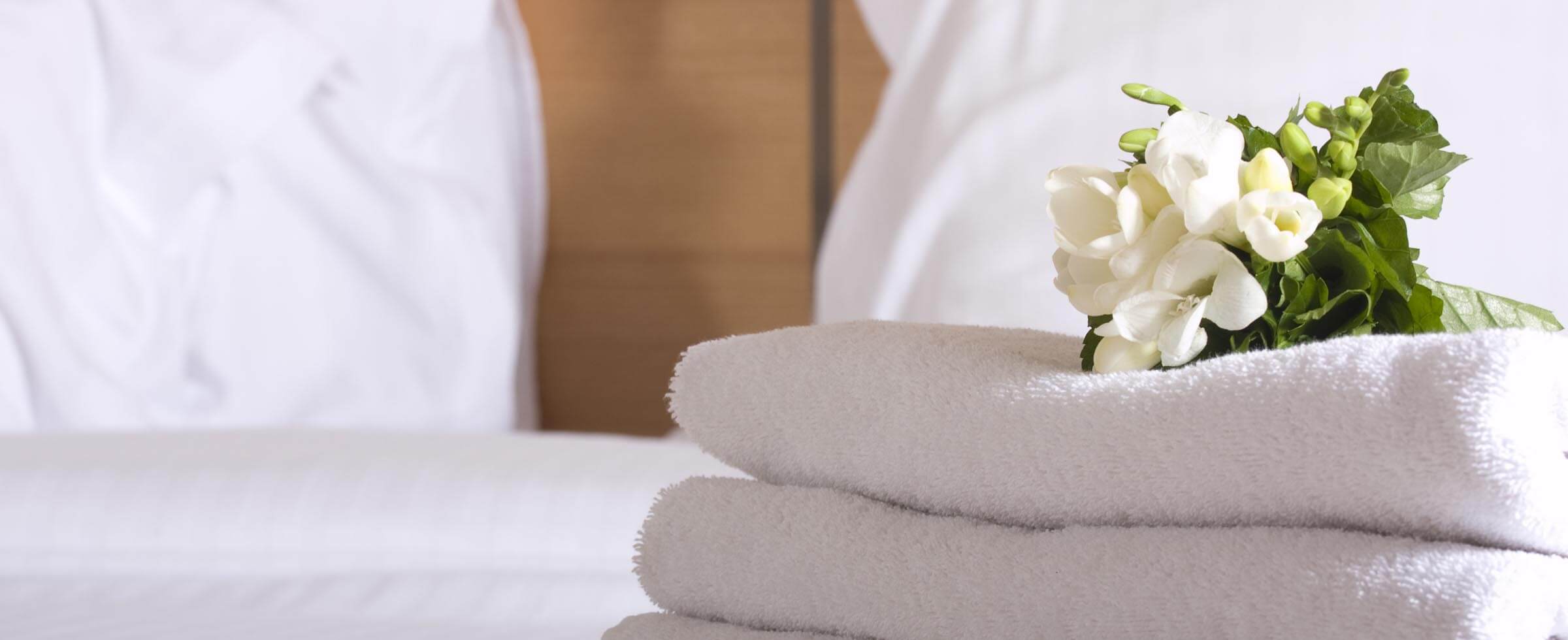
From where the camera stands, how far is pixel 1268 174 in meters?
0.38

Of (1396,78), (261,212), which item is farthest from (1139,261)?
(261,212)

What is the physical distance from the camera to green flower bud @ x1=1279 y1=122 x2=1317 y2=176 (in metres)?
0.39

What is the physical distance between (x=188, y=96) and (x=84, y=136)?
0.10 meters

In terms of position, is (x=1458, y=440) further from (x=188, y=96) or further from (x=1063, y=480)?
(x=188, y=96)

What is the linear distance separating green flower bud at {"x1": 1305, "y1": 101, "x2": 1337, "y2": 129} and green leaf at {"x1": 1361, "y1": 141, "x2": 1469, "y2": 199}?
2 centimetres

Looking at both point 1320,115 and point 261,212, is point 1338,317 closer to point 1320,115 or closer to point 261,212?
point 1320,115

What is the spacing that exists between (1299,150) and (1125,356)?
0.26 feet

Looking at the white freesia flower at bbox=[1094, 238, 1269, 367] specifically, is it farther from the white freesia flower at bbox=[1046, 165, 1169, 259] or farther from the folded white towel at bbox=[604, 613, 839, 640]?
the folded white towel at bbox=[604, 613, 839, 640]

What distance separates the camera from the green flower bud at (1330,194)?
0.38 m

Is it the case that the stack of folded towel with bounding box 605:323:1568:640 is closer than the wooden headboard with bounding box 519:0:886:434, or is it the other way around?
the stack of folded towel with bounding box 605:323:1568:640

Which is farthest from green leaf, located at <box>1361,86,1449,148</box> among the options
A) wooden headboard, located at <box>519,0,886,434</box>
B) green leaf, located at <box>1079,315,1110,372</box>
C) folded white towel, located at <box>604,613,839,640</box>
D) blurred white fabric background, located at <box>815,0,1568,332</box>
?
wooden headboard, located at <box>519,0,886,434</box>

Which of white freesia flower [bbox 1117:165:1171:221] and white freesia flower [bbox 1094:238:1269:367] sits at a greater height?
white freesia flower [bbox 1117:165:1171:221]

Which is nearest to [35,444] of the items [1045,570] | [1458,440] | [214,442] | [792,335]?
[214,442]

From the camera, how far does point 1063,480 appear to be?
39 cm
